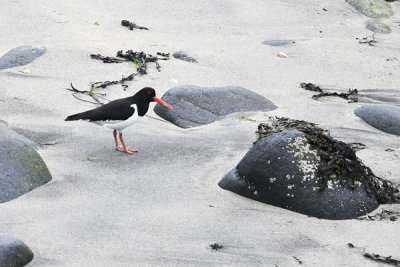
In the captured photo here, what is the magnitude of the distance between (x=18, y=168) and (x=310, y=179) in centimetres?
253

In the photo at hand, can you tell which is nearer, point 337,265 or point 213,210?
point 337,265

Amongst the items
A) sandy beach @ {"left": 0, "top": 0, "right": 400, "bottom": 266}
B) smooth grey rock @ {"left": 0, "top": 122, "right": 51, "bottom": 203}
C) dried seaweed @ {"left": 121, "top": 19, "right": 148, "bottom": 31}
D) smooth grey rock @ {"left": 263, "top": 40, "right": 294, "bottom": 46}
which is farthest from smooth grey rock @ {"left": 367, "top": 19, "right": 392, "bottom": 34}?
smooth grey rock @ {"left": 0, "top": 122, "right": 51, "bottom": 203}

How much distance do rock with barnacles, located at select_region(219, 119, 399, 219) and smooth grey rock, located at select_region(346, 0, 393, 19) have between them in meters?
7.74

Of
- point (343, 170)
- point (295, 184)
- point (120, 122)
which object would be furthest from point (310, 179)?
point (120, 122)

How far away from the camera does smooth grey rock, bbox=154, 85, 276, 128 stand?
6797mm

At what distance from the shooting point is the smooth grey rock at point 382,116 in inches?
263

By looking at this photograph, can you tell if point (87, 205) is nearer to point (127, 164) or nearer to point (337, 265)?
point (127, 164)

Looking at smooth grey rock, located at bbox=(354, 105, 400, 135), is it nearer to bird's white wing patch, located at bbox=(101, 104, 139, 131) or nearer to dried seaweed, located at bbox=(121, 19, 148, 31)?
bird's white wing patch, located at bbox=(101, 104, 139, 131)

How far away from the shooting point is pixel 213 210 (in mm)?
4637

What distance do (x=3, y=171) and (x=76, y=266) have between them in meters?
1.34

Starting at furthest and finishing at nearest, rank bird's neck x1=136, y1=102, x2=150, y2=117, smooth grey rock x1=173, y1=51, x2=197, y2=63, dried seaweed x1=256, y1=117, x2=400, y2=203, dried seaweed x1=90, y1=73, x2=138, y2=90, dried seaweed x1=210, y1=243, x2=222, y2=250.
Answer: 1. smooth grey rock x1=173, y1=51, x2=197, y2=63
2. dried seaweed x1=90, y1=73, x2=138, y2=90
3. bird's neck x1=136, y1=102, x2=150, y2=117
4. dried seaweed x1=256, y1=117, x2=400, y2=203
5. dried seaweed x1=210, y1=243, x2=222, y2=250

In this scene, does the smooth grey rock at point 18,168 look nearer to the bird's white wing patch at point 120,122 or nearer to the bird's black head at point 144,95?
the bird's white wing patch at point 120,122

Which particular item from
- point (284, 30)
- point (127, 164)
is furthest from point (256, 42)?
point (127, 164)

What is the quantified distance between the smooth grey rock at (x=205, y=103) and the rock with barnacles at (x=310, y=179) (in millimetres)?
1912
